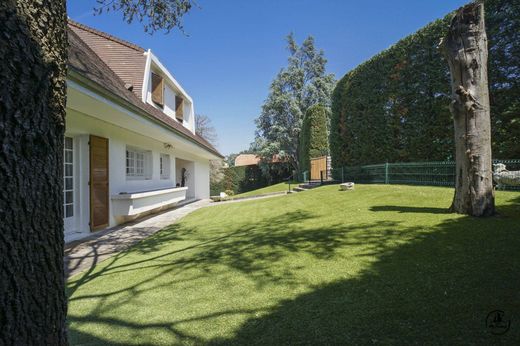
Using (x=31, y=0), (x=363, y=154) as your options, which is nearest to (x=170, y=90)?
(x=363, y=154)

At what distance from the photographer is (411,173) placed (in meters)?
10.3

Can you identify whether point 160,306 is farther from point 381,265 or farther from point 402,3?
Answer: point 402,3

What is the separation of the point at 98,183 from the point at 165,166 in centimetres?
608

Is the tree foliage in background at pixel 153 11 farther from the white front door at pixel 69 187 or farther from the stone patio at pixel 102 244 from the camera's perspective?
the stone patio at pixel 102 244

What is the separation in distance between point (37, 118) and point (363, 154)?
13499mm

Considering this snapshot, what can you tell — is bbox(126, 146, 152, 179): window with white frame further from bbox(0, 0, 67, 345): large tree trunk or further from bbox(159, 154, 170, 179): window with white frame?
bbox(0, 0, 67, 345): large tree trunk

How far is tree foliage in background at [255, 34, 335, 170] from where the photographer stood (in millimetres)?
33719

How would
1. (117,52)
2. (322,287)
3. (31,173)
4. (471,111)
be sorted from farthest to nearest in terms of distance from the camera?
1. (117,52)
2. (471,111)
3. (322,287)
4. (31,173)

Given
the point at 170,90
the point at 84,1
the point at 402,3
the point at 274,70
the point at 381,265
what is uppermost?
the point at 274,70

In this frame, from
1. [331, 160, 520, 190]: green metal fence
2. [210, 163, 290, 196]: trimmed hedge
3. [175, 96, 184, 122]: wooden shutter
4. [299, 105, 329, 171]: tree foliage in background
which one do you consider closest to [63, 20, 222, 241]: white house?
[175, 96, 184, 122]: wooden shutter

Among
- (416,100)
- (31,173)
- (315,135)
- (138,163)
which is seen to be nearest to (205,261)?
(31,173)

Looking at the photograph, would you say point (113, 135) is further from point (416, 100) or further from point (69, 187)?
point (416, 100)

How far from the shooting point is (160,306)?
319 cm

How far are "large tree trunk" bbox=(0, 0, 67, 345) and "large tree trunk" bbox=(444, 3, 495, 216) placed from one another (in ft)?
19.9
